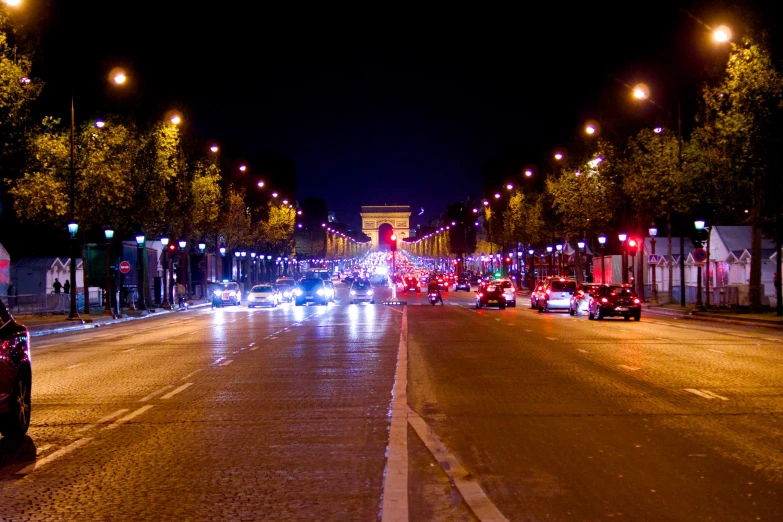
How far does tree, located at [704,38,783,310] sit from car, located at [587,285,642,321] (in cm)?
746

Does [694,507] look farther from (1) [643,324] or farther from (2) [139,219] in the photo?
(2) [139,219]

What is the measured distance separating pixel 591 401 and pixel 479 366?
5.66 metres

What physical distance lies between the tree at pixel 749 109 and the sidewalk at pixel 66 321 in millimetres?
29336

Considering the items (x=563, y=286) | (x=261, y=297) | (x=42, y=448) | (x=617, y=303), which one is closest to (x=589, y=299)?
(x=617, y=303)

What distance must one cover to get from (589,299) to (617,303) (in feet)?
8.20

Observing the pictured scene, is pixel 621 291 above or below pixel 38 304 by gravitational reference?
above

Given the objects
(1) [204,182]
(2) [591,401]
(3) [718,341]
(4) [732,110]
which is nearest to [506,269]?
(1) [204,182]

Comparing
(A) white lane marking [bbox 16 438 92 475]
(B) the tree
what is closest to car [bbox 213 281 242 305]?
(B) the tree

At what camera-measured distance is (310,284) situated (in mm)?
64438

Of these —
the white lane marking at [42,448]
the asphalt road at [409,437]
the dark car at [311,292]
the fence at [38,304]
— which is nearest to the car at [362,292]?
the dark car at [311,292]

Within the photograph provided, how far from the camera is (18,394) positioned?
10922mm

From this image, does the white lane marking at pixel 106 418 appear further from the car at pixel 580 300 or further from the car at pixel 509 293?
the car at pixel 509 293

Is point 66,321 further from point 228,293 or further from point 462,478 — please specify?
point 462,478

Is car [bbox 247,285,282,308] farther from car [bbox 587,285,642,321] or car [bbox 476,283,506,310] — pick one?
car [bbox 587,285,642,321]
